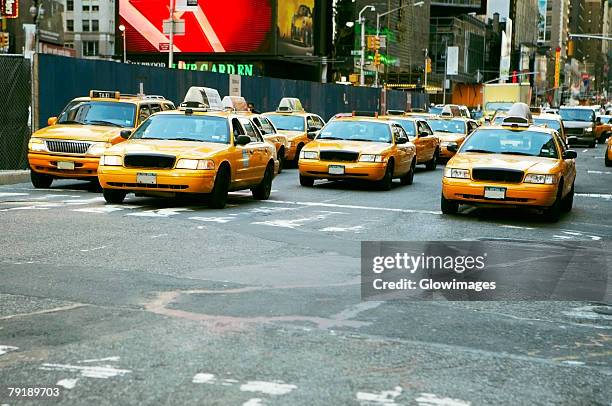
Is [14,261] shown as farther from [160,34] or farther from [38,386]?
[160,34]

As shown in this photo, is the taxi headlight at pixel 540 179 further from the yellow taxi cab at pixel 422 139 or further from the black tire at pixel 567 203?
the yellow taxi cab at pixel 422 139

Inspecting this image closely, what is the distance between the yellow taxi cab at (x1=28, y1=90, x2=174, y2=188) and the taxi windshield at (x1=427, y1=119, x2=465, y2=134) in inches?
655

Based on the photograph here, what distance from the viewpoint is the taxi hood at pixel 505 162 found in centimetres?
1617

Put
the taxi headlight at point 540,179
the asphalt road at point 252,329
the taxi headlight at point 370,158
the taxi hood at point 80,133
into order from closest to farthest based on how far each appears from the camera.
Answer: the asphalt road at point 252,329 → the taxi headlight at point 540,179 → the taxi hood at point 80,133 → the taxi headlight at point 370,158

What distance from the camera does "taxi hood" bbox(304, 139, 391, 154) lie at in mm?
21656

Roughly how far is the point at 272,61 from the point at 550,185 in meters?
66.9

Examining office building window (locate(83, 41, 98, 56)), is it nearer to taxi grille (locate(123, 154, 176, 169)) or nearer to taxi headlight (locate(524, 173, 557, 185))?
taxi grille (locate(123, 154, 176, 169))

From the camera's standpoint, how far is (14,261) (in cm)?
1007

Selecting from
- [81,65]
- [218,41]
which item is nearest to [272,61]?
[218,41]

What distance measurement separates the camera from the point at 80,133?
19297 millimetres

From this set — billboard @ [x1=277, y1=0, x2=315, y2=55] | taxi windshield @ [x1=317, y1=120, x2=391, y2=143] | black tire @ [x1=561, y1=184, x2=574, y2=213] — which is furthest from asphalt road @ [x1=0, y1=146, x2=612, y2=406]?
billboard @ [x1=277, y1=0, x2=315, y2=55]

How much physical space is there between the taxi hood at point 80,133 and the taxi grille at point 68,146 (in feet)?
0.31

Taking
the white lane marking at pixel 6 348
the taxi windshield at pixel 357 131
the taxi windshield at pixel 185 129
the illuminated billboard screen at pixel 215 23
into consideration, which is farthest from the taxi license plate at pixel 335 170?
the illuminated billboard screen at pixel 215 23

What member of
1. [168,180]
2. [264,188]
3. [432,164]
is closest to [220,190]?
[168,180]
